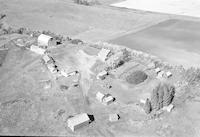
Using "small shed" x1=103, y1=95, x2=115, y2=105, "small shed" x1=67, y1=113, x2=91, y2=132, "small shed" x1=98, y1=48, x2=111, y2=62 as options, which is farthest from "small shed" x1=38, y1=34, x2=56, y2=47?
"small shed" x1=67, y1=113, x2=91, y2=132

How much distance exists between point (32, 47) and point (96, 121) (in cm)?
1379

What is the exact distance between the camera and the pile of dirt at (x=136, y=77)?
2031cm

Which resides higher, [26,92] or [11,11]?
[11,11]

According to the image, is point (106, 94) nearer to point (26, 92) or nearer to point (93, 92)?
point (93, 92)

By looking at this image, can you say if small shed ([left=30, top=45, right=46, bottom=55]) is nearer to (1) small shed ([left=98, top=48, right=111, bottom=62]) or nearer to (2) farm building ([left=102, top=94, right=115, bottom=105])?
(1) small shed ([left=98, top=48, right=111, bottom=62])

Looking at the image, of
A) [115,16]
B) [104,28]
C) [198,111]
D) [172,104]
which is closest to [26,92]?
[172,104]

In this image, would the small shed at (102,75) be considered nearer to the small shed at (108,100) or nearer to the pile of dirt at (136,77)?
the pile of dirt at (136,77)

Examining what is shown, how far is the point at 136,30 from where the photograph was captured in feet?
112

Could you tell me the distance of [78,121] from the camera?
A: 15.7 meters

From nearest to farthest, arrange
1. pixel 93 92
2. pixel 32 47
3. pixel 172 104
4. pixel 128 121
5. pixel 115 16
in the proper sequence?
pixel 128 121, pixel 172 104, pixel 93 92, pixel 32 47, pixel 115 16

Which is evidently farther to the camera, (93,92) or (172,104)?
(93,92)

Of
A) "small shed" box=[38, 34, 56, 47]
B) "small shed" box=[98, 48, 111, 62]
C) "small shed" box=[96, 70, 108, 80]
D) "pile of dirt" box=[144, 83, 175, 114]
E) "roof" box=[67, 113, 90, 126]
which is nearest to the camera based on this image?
"roof" box=[67, 113, 90, 126]

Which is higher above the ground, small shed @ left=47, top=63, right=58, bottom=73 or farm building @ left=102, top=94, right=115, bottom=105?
small shed @ left=47, top=63, right=58, bottom=73

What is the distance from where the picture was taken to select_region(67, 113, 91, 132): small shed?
15509 mm
